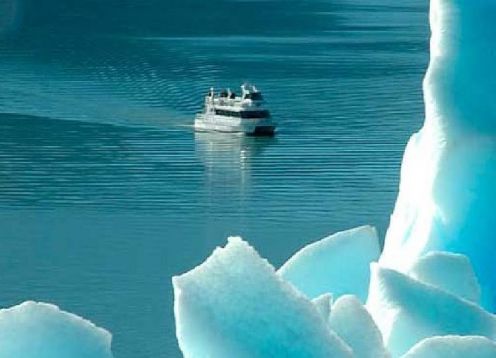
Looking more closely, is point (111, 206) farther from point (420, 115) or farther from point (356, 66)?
point (356, 66)

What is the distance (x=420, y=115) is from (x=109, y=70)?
580cm

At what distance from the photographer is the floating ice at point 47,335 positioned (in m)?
2.46

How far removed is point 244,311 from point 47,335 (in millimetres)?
325

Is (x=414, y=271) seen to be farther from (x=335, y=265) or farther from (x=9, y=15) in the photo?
(x=9, y=15)

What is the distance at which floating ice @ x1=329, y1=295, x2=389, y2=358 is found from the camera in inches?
102

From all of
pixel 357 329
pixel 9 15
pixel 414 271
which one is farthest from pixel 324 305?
pixel 9 15

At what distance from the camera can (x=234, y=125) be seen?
1669cm

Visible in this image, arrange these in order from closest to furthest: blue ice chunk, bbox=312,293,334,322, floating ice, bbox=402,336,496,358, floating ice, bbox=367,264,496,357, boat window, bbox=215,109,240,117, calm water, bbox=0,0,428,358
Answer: floating ice, bbox=402,336,496,358, blue ice chunk, bbox=312,293,334,322, floating ice, bbox=367,264,496,357, calm water, bbox=0,0,428,358, boat window, bbox=215,109,240,117

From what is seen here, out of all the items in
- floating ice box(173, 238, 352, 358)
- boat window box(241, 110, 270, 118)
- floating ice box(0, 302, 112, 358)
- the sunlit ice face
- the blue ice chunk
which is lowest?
the sunlit ice face

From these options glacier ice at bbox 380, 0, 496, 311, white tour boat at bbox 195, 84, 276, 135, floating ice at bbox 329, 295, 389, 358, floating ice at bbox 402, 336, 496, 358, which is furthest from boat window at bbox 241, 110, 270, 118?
floating ice at bbox 402, 336, 496, 358

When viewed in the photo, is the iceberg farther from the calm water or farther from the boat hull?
the boat hull

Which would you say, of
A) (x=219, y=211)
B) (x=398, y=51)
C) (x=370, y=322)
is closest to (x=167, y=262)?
(x=219, y=211)

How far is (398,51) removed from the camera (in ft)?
76.1

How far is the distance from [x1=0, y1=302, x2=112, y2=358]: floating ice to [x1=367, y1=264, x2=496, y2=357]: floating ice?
1.98 feet
